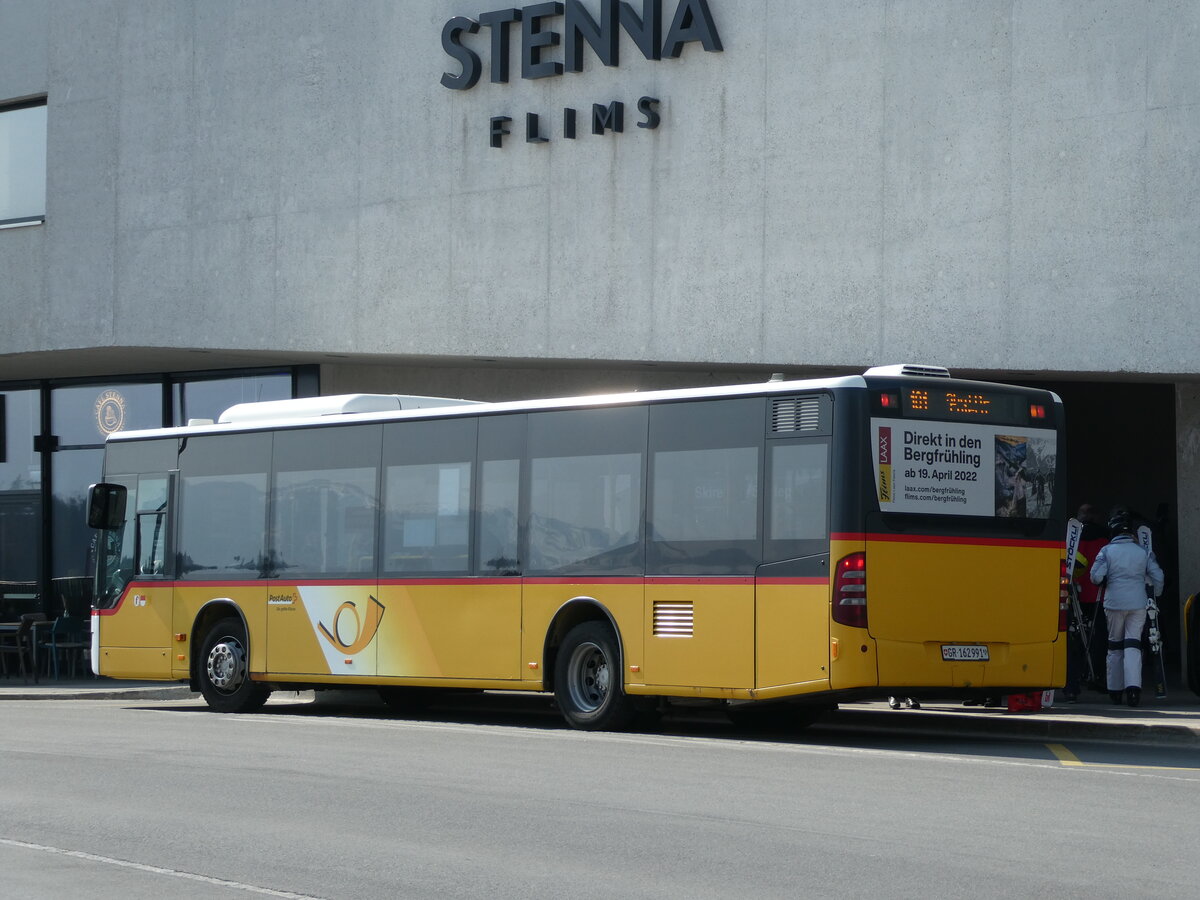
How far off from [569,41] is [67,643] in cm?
1172

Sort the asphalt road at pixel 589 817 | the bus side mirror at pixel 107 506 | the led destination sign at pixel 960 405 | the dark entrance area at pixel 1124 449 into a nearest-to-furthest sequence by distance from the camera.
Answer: the asphalt road at pixel 589 817 < the led destination sign at pixel 960 405 < the bus side mirror at pixel 107 506 < the dark entrance area at pixel 1124 449

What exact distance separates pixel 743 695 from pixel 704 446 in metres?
2.06

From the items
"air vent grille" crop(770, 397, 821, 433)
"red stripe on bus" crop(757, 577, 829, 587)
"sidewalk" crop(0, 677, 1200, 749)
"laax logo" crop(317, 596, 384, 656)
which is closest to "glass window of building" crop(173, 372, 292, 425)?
"sidewalk" crop(0, 677, 1200, 749)

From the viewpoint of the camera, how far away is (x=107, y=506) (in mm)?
19438

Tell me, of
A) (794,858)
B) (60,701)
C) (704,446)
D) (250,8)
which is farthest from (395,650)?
(250,8)

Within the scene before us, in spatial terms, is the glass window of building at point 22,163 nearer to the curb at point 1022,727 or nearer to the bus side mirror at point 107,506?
the bus side mirror at point 107,506

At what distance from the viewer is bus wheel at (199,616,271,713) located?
720 inches

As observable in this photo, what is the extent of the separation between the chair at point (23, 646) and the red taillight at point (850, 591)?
15.6 meters

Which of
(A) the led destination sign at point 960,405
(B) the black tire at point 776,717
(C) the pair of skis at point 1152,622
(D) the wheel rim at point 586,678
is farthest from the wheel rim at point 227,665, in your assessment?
(C) the pair of skis at point 1152,622

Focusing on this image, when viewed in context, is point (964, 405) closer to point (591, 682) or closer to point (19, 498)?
point (591, 682)

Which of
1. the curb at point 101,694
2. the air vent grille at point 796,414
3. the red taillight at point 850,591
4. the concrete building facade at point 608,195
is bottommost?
the curb at point 101,694

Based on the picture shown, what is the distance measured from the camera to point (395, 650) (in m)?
16.8

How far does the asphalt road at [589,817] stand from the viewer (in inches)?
295

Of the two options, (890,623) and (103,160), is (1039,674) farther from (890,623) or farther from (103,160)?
(103,160)
